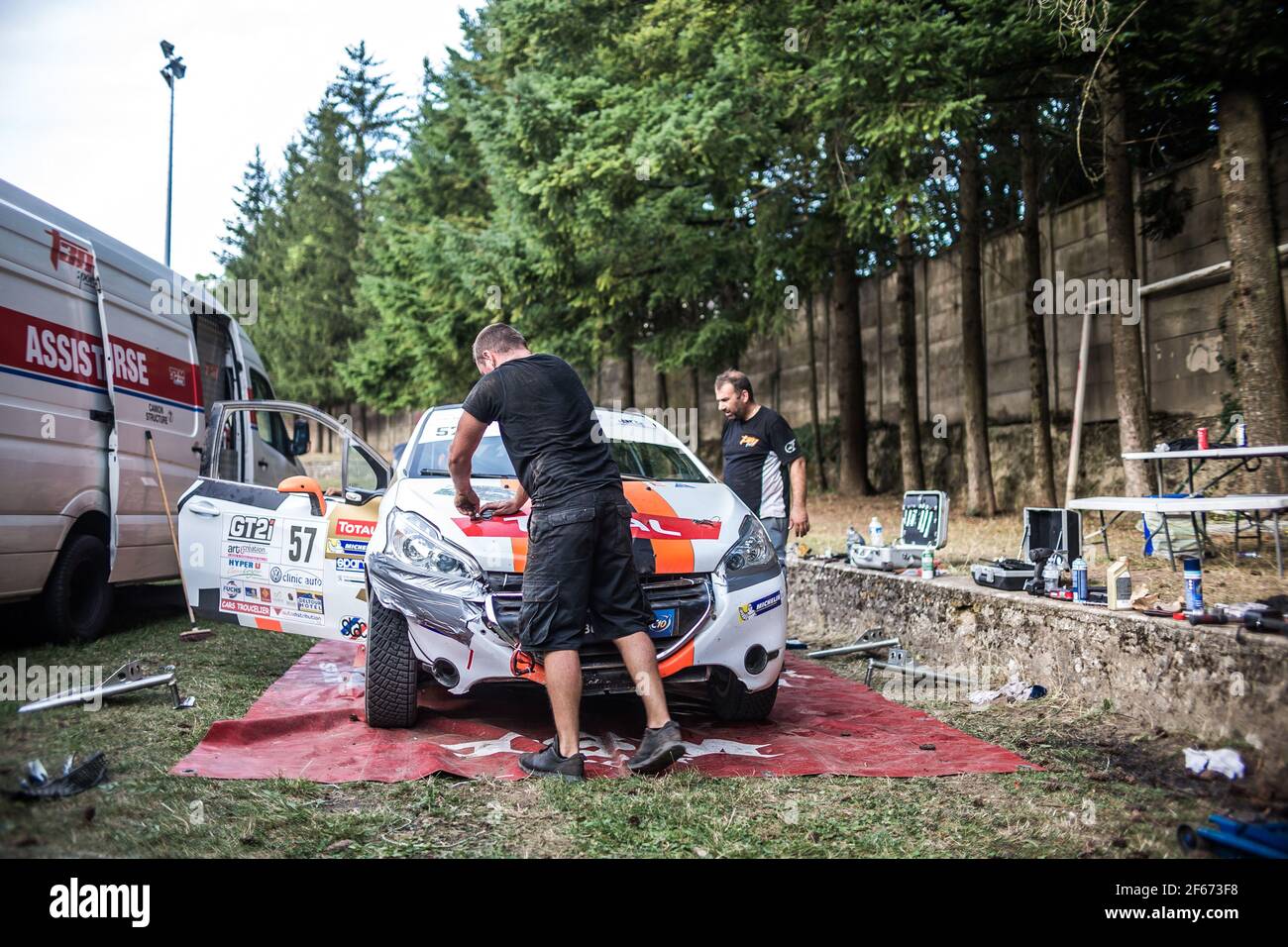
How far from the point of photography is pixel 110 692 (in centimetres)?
473

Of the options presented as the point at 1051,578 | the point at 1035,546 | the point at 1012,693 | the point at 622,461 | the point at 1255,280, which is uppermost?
the point at 1255,280

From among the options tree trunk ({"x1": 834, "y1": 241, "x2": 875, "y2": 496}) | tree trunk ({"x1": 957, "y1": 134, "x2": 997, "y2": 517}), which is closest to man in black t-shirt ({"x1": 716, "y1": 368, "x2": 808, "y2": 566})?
tree trunk ({"x1": 957, "y1": 134, "x2": 997, "y2": 517})

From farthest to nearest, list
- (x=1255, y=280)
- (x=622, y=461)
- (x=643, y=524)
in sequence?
(x=1255, y=280) < (x=622, y=461) < (x=643, y=524)

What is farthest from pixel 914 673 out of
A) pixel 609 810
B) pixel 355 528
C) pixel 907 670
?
pixel 355 528

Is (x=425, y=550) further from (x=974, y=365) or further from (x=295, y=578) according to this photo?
(x=974, y=365)

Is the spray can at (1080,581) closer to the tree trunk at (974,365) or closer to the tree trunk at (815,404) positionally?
the tree trunk at (974,365)

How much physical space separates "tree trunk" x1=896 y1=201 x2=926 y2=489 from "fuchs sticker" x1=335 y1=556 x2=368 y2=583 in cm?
902

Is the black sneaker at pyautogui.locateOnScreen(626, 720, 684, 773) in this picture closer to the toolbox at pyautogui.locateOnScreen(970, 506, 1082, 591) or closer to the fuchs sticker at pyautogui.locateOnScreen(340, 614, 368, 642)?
the fuchs sticker at pyautogui.locateOnScreen(340, 614, 368, 642)

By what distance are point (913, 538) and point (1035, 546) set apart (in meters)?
1.35

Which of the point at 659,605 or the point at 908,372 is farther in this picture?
the point at 908,372

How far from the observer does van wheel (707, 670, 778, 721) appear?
497 cm

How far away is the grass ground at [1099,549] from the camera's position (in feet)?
18.1
